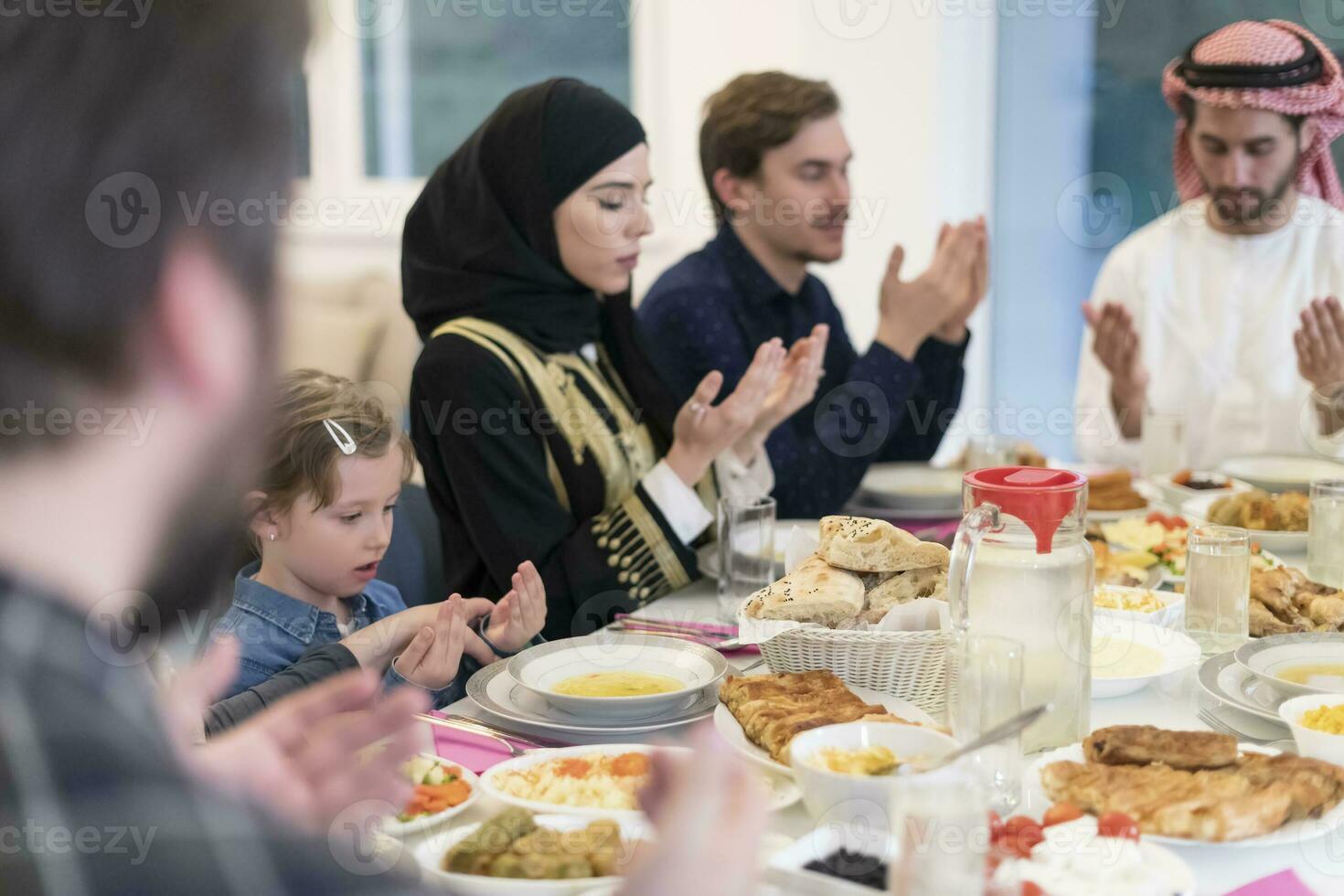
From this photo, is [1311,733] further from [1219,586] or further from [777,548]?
[777,548]

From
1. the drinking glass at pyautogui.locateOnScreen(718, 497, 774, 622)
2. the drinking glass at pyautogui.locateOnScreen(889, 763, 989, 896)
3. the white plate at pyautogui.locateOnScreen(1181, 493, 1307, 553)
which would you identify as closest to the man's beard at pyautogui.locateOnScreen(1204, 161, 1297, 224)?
the white plate at pyautogui.locateOnScreen(1181, 493, 1307, 553)

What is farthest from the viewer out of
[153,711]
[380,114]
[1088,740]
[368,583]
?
[380,114]

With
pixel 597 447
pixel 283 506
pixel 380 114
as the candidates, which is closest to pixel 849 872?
pixel 283 506

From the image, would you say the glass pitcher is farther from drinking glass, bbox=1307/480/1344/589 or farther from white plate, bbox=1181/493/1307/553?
white plate, bbox=1181/493/1307/553

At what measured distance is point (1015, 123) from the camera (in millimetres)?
4547

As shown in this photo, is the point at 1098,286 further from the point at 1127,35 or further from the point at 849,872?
the point at 849,872

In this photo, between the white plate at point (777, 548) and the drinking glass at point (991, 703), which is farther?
the white plate at point (777, 548)

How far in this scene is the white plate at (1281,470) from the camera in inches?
89.1

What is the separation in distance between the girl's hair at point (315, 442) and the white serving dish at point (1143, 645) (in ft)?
2.97

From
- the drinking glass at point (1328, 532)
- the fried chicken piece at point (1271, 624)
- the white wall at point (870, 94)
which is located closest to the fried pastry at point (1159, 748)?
the fried chicken piece at point (1271, 624)

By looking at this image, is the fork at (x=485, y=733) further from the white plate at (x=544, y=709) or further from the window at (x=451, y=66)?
the window at (x=451, y=66)

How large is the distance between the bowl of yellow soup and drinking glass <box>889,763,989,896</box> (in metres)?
0.45

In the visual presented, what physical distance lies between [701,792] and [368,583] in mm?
1273

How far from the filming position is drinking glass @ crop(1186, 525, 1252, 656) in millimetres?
1465
